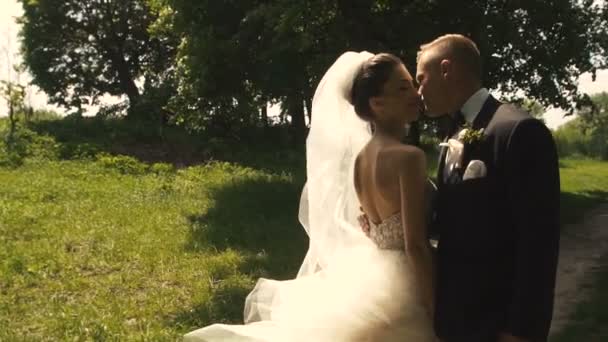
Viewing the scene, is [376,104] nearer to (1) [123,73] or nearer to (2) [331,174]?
(2) [331,174]

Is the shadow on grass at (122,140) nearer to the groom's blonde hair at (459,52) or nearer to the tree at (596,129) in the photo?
the groom's blonde hair at (459,52)

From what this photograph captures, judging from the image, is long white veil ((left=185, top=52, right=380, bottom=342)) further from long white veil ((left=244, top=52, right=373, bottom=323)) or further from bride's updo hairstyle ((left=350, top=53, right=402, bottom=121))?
bride's updo hairstyle ((left=350, top=53, right=402, bottom=121))

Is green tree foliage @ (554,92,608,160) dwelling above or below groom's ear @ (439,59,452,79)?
below

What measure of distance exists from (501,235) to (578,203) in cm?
1478

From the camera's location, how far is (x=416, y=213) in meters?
2.88

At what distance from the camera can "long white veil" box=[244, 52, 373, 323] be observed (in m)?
3.77

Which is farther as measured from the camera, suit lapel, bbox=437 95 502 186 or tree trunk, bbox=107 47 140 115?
tree trunk, bbox=107 47 140 115

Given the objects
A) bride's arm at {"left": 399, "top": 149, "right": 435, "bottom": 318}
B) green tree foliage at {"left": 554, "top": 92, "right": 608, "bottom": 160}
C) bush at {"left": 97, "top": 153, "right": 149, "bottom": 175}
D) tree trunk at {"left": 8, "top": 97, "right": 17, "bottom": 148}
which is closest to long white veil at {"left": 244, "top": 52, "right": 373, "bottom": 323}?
bride's arm at {"left": 399, "top": 149, "right": 435, "bottom": 318}

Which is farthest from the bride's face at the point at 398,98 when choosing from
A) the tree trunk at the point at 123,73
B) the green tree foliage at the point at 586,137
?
the green tree foliage at the point at 586,137

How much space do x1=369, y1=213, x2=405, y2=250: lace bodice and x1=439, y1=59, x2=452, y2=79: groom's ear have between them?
690mm

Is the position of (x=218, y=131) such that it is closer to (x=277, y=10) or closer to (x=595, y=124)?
(x=277, y=10)

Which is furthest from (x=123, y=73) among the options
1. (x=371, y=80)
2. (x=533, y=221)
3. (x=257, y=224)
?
(x=533, y=221)

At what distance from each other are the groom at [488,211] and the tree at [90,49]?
25.8 meters

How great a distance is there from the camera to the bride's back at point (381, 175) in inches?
116
